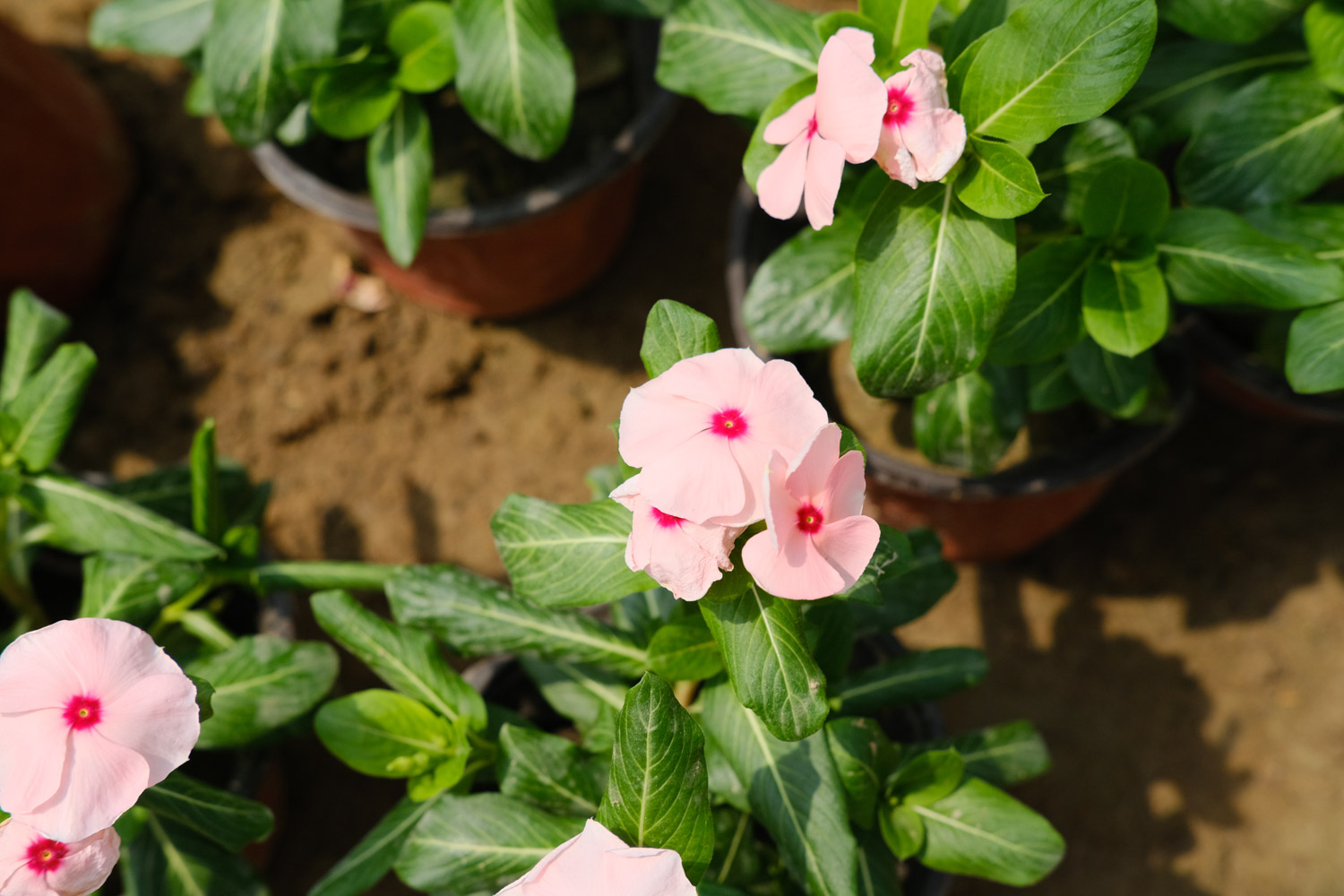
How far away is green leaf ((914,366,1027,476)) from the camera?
1.86 metres

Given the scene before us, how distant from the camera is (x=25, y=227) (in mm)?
2695

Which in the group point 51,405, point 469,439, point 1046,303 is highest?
point 1046,303

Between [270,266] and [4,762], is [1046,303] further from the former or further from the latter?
[270,266]

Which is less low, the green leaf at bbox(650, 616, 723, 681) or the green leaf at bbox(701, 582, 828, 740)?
the green leaf at bbox(701, 582, 828, 740)

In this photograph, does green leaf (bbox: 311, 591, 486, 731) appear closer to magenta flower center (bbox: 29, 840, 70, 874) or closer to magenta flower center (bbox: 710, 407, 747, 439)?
magenta flower center (bbox: 29, 840, 70, 874)

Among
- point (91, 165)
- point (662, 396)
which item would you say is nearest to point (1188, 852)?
point (662, 396)

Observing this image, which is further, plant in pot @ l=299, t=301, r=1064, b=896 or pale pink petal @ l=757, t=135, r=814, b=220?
pale pink petal @ l=757, t=135, r=814, b=220

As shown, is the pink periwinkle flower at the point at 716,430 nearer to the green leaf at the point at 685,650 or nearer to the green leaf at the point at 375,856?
the green leaf at the point at 685,650

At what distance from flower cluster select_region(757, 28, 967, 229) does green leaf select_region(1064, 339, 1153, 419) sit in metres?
0.75

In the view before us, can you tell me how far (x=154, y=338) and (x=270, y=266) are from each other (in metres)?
0.38

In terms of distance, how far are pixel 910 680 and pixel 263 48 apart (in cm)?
155

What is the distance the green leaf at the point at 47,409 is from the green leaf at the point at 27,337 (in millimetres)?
126

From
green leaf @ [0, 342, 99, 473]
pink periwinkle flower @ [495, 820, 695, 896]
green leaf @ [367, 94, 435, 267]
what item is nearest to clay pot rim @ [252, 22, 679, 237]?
green leaf @ [367, 94, 435, 267]

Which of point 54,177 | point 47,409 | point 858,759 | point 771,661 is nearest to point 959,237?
point 771,661
